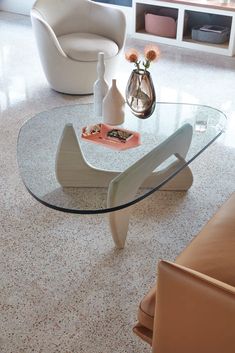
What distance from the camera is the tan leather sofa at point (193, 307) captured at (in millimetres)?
1137

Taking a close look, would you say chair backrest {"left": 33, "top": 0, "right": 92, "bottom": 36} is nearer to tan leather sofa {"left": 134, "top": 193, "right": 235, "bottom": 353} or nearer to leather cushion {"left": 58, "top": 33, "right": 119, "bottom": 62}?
leather cushion {"left": 58, "top": 33, "right": 119, "bottom": 62}

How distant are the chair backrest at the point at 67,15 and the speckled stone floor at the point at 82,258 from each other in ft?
3.30

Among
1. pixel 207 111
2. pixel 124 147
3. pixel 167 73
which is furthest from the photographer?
pixel 167 73

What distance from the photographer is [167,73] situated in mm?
4355

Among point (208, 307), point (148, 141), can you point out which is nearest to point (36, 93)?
point (148, 141)

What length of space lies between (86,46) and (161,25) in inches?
64.8

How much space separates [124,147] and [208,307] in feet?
4.18

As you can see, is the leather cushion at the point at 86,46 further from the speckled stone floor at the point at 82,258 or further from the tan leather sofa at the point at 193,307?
the tan leather sofa at the point at 193,307

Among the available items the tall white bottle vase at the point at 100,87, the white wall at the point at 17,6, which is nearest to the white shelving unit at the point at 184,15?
the white wall at the point at 17,6

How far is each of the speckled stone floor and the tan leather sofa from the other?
0.43 meters

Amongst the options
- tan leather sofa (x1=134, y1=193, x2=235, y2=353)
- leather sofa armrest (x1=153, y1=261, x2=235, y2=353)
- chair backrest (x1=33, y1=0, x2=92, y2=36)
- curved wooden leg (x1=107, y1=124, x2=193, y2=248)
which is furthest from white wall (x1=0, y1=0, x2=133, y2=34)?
leather sofa armrest (x1=153, y1=261, x2=235, y2=353)

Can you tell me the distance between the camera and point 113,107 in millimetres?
2459

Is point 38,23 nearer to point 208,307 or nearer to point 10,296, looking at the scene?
point 10,296

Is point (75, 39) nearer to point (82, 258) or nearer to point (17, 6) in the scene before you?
point (82, 258)
